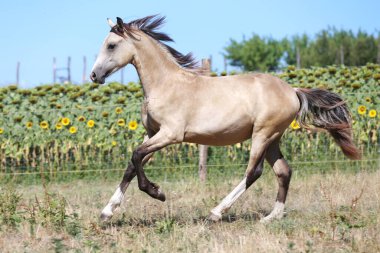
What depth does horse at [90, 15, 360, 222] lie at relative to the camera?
21.9 ft

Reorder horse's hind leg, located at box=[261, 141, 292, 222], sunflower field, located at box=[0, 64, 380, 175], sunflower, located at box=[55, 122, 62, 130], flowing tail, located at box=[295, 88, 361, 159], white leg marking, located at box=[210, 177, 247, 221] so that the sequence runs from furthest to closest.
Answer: sunflower field, located at box=[0, 64, 380, 175]
sunflower, located at box=[55, 122, 62, 130]
flowing tail, located at box=[295, 88, 361, 159]
horse's hind leg, located at box=[261, 141, 292, 222]
white leg marking, located at box=[210, 177, 247, 221]

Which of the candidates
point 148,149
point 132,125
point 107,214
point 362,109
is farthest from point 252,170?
point 362,109

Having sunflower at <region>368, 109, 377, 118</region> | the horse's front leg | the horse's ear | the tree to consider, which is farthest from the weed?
the tree

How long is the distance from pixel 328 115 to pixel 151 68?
2248 mm

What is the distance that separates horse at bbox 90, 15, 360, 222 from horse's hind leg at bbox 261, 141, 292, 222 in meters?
0.02

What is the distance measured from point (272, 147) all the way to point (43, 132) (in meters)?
5.89

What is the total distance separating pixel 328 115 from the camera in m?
7.64

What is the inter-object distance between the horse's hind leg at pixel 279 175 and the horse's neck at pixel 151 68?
59.0 inches

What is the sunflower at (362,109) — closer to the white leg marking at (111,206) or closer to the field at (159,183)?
the field at (159,183)

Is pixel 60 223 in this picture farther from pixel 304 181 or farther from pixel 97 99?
pixel 97 99

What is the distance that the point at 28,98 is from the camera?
13562mm

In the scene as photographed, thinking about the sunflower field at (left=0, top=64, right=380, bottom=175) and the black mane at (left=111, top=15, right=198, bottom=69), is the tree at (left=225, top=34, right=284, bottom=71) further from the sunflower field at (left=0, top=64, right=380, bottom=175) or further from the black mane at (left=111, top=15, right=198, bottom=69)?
the black mane at (left=111, top=15, right=198, bottom=69)

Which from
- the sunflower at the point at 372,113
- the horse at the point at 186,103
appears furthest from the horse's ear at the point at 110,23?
the sunflower at the point at 372,113

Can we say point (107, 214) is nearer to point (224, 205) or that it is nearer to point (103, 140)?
point (224, 205)
